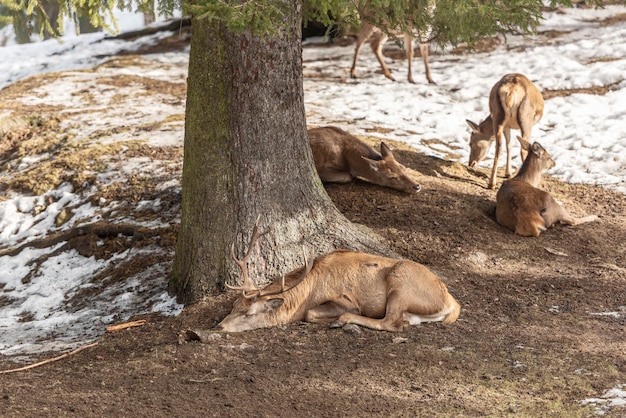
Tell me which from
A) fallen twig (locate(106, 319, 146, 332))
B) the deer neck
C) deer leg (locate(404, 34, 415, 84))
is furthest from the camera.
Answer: deer leg (locate(404, 34, 415, 84))

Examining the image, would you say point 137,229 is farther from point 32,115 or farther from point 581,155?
point 581,155

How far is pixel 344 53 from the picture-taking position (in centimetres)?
1981

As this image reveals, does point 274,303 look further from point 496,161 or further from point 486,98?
point 486,98

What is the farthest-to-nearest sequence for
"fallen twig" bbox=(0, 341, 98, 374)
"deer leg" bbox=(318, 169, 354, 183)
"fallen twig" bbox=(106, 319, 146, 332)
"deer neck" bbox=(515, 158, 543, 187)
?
1. "deer neck" bbox=(515, 158, 543, 187)
2. "deer leg" bbox=(318, 169, 354, 183)
3. "fallen twig" bbox=(106, 319, 146, 332)
4. "fallen twig" bbox=(0, 341, 98, 374)

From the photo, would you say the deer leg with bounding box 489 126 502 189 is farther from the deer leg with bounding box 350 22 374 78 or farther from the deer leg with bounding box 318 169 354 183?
the deer leg with bounding box 350 22 374 78

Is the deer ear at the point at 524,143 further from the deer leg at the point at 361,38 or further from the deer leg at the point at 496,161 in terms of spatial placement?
the deer leg at the point at 361,38

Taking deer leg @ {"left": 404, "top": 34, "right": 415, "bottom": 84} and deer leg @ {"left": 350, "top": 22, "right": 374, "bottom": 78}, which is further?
deer leg @ {"left": 350, "top": 22, "right": 374, "bottom": 78}

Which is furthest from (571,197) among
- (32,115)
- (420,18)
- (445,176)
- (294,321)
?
(32,115)

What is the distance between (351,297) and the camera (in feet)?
22.5

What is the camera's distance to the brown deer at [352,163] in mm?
9945

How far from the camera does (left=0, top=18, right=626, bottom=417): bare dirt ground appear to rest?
516cm

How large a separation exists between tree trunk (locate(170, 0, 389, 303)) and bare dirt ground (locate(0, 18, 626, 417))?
18.0 inches

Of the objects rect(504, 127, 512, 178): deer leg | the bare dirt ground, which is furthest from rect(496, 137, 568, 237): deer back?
rect(504, 127, 512, 178): deer leg

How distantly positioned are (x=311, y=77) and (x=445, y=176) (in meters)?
6.85
